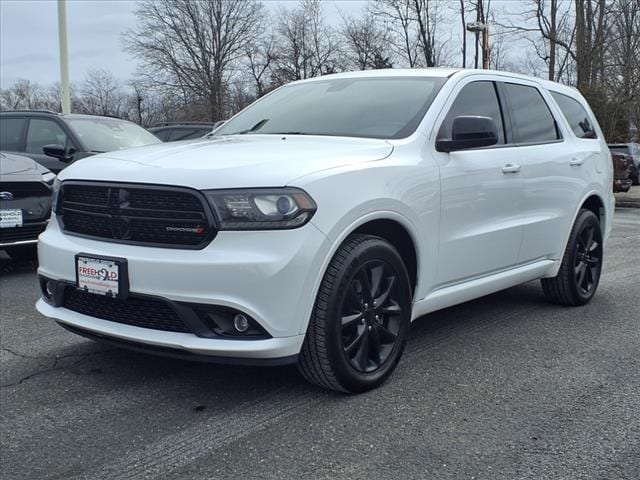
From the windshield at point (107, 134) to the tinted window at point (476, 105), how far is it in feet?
17.3

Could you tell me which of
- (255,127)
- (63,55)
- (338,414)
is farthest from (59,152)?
(63,55)

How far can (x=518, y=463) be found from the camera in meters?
2.65

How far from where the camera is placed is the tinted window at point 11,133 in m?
8.57

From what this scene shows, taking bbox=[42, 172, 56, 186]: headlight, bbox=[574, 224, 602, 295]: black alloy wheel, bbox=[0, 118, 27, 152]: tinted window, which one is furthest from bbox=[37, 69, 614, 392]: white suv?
bbox=[0, 118, 27, 152]: tinted window

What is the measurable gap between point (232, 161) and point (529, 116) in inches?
105

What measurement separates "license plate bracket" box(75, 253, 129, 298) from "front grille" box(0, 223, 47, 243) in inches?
141

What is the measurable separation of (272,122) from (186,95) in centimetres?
4145

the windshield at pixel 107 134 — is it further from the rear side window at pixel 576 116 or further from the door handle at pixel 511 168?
the door handle at pixel 511 168

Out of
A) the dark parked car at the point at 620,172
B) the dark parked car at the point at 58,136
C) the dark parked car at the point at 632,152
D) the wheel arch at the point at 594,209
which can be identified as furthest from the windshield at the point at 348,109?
the dark parked car at the point at 632,152

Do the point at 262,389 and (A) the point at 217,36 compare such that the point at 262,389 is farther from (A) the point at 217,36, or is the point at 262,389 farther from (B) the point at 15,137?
(A) the point at 217,36

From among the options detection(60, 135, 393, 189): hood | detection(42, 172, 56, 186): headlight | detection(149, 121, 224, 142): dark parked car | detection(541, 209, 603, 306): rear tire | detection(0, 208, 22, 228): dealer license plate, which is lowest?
detection(541, 209, 603, 306): rear tire

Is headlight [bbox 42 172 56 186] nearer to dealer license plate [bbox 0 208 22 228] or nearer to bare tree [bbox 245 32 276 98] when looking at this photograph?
dealer license plate [bbox 0 208 22 228]

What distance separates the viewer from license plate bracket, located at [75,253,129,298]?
303 cm

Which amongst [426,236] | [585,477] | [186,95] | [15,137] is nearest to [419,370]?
[426,236]
